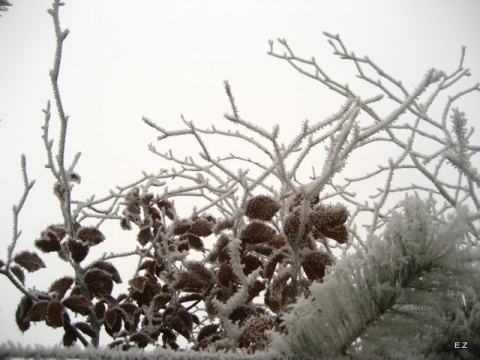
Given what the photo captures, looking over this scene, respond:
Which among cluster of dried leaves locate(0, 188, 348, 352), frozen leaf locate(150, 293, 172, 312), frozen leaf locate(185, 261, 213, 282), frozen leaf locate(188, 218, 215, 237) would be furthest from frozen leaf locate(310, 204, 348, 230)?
frozen leaf locate(150, 293, 172, 312)

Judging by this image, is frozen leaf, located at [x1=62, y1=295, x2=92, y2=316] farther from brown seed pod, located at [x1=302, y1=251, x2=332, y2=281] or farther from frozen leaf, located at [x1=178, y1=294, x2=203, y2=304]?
brown seed pod, located at [x1=302, y1=251, x2=332, y2=281]

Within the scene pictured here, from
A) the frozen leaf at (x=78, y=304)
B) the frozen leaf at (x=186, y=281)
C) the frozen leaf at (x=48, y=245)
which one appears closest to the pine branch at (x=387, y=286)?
the frozen leaf at (x=186, y=281)

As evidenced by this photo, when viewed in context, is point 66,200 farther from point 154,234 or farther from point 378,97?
point 378,97

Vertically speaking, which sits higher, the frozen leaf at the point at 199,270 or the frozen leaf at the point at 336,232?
the frozen leaf at the point at 336,232

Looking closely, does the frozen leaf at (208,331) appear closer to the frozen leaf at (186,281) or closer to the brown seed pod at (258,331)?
the frozen leaf at (186,281)

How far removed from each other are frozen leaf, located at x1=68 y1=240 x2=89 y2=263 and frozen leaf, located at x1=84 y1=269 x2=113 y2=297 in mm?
64

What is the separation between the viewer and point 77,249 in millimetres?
1235

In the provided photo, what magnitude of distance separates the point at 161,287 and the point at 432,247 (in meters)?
1.13

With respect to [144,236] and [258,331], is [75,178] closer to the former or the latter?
[144,236]

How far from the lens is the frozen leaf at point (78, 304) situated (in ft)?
3.84

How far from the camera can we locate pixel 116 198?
162 centimetres

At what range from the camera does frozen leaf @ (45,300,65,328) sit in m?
1.11

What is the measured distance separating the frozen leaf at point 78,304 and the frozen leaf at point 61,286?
4 cm

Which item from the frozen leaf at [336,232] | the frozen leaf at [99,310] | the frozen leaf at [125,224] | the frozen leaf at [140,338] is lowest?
the frozen leaf at [140,338]
